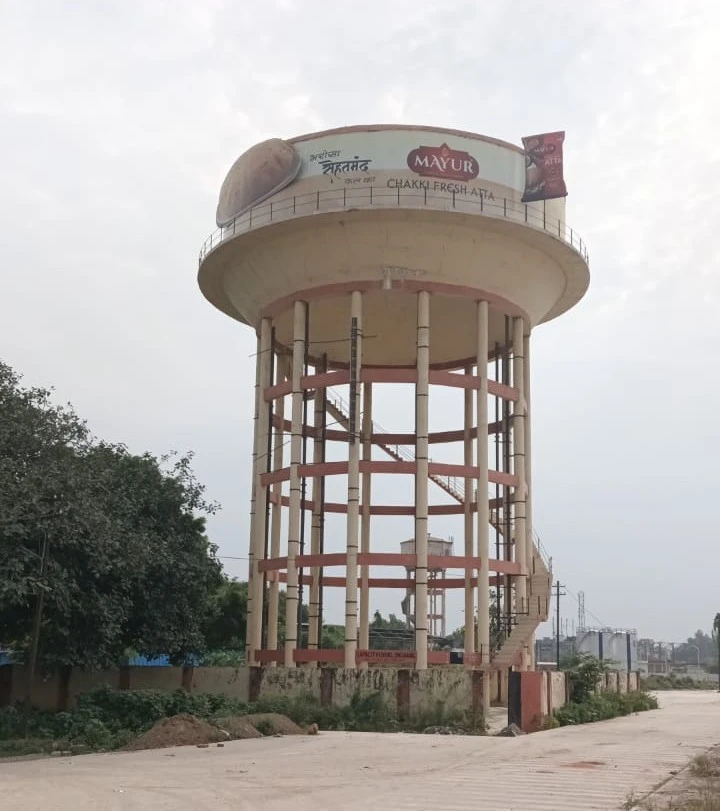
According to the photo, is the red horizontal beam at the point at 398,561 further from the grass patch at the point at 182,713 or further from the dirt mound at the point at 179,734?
the dirt mound at the point at 179,734

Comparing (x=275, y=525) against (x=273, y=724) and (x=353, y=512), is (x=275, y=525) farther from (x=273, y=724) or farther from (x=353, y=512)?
(x=273, y=724)

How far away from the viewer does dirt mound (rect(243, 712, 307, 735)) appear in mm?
24484

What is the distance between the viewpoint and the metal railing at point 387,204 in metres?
29.1

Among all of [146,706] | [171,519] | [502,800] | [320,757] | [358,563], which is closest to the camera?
[502,800]

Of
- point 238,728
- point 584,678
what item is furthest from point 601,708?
point 238,728

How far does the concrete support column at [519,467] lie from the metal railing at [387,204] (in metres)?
3.87

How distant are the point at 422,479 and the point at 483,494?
204cm

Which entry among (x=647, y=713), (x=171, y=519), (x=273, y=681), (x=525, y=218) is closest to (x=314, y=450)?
(x=171, y=519)

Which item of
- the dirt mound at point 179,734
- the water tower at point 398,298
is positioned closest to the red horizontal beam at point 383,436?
the water tower at point 398,298

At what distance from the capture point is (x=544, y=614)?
32.6 m

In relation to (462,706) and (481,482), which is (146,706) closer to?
(462,706)

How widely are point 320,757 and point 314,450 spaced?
16366 mm

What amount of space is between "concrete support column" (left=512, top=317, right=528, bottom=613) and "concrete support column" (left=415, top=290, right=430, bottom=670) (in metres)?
3.54

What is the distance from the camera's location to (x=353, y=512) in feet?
98.0
